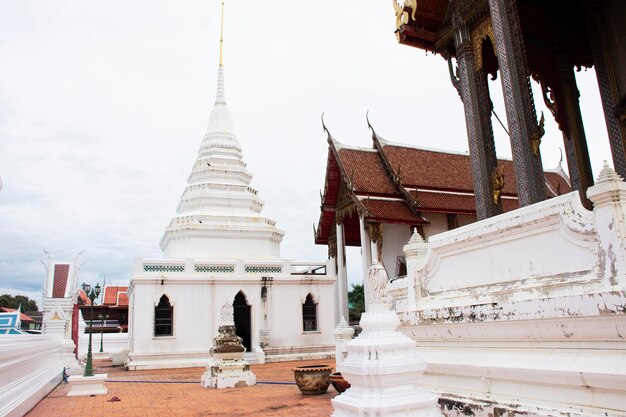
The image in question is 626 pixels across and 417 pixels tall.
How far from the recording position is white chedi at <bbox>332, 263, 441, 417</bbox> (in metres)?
2.31

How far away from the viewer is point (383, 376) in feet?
7.66

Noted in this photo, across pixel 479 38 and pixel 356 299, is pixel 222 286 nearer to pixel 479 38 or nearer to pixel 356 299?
pixel 479 38

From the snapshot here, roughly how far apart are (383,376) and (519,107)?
12.8 ft

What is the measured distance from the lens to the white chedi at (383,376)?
2.31 m

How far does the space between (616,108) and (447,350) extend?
178 inches

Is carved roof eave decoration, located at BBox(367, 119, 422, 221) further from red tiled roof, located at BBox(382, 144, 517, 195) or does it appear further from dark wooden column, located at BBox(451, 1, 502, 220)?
dark wooden column, located at BBox(451, 1, 502, 220)

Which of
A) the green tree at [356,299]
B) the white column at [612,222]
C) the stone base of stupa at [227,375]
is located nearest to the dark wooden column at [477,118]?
the white column at [612,222]

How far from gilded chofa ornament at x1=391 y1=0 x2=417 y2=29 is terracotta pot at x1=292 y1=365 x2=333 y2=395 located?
17.0 feet

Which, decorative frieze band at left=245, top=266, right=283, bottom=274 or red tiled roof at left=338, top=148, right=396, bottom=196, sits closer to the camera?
red tiled roof at left=338, top=148, right=396, bottom=196

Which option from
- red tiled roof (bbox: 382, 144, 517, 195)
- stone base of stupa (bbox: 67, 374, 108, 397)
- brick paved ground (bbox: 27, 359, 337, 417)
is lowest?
brick paved ground (bbox: 27, 359, 337, 417)

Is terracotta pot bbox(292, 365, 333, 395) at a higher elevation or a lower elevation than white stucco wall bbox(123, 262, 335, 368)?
lower

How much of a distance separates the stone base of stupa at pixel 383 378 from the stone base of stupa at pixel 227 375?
758 centimetres

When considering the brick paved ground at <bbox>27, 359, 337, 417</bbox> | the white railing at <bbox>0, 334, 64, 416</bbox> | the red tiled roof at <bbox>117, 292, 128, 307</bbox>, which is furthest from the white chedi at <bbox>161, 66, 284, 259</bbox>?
the white railing at <bbox>0, 334, 64, 416</bbox>

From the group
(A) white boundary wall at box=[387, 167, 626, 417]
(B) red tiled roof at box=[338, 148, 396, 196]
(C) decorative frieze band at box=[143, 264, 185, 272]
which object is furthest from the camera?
(C) decorative frieze band at box=[143, 264, 185, 272]
